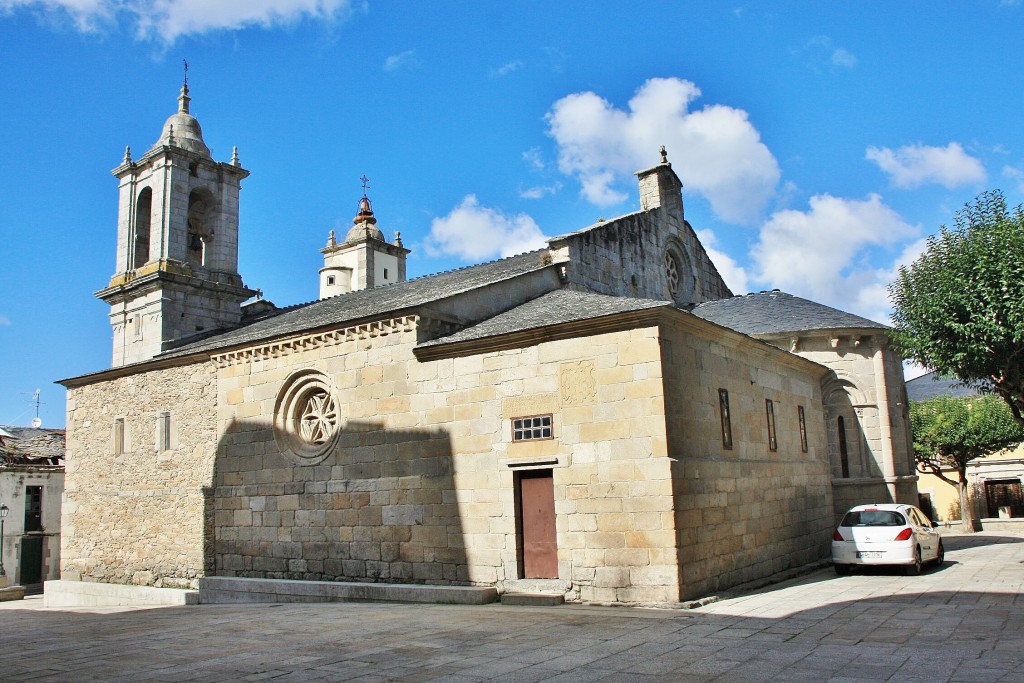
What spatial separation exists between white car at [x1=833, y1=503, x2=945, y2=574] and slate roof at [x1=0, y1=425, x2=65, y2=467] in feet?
92.6

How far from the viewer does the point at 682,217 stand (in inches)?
885

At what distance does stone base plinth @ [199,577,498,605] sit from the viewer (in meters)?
11.9

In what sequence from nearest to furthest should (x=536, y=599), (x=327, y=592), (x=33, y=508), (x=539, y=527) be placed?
(x=536, y=599), (x=539, y=527), (x=327, y=592), (x=33, y=508)

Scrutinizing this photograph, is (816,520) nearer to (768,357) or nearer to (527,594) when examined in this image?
(768,357)

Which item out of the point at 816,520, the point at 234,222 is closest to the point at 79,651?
the point at 816,520

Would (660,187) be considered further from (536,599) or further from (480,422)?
(536,599)

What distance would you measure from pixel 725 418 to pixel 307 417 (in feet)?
25.3

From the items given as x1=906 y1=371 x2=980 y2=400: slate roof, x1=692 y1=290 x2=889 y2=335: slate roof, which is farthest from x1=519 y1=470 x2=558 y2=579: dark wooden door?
x1=906 y1=371 x2=980 y2=400: slate roof

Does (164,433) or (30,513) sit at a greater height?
(164,433)

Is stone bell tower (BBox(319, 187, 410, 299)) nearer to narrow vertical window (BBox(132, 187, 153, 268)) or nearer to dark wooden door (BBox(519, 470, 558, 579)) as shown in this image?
narrow vertical window (BBox(132, 187, 153, 268))

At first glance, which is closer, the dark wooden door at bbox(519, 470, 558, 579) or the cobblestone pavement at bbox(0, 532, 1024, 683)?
→ the cobblestone pavement at bbox(0, 532, 1024, 683)

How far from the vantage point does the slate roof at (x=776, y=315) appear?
18969 mm

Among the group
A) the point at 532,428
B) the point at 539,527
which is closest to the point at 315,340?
the point at 532,428

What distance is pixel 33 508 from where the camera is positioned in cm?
2941
